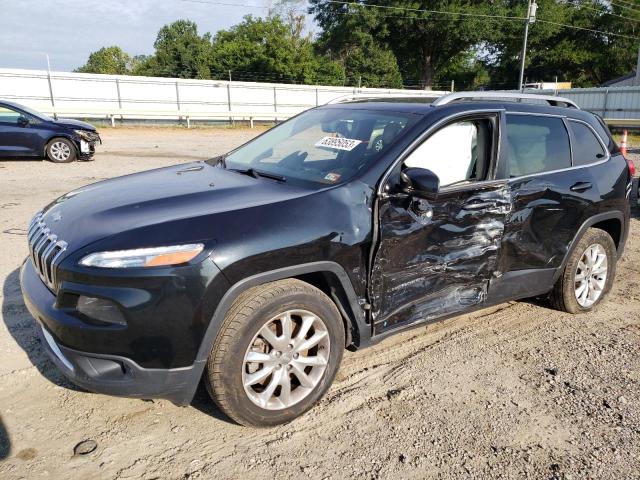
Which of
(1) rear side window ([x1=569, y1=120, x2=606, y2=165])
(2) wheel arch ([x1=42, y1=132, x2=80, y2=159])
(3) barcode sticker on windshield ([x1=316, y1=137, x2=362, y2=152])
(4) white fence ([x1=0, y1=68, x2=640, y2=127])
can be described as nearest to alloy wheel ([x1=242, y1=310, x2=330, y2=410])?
(3) barcode sticker on windshield ([x1=316, y1=137, x2=362, y2=152])

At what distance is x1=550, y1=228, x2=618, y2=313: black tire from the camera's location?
4234 mm

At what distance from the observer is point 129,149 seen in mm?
16125

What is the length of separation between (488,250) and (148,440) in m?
2.44

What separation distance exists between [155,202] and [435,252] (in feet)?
5.68

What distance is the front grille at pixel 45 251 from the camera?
2580mm

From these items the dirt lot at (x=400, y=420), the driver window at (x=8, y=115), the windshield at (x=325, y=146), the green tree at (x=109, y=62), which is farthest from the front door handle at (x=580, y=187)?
the green tree at (x=109, y=62)

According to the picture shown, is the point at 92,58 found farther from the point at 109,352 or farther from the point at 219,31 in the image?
the point at 109,352

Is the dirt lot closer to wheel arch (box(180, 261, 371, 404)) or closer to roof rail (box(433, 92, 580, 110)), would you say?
wheel arch (box(180, 261, 371, 404))

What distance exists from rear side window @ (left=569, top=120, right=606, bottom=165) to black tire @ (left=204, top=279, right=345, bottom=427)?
2670mm

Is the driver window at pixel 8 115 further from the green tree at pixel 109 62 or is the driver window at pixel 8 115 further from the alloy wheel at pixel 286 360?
the green tree at pixel 109 62

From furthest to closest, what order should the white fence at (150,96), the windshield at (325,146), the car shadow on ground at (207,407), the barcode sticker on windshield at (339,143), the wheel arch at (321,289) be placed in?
the white fence at (150,96)
the barcode sticker on windshield at (339,143)
the windshield at (325,146)
the car shadow on ground at (207,407)
the wheel arch at (321,289)

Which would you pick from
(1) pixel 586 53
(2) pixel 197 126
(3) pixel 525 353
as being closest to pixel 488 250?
(3) pixel 525 353

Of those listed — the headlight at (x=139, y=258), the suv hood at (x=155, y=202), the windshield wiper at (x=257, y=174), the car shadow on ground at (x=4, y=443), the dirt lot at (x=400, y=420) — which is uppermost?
the windshield wiper at (x=257, y=174)

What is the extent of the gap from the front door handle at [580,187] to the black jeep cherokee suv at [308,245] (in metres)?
0.02
